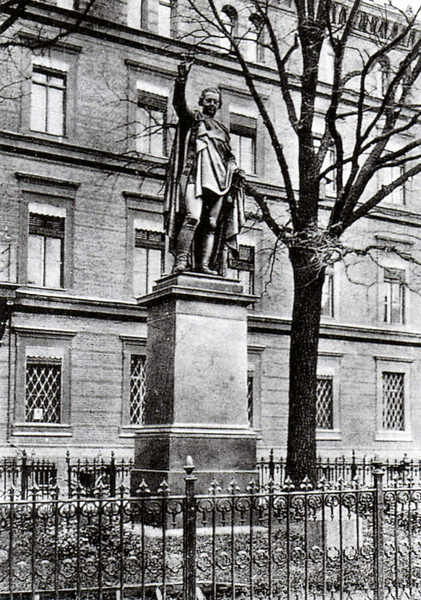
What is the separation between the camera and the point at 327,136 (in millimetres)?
17375

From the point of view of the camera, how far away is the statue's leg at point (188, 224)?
11078 millimetres

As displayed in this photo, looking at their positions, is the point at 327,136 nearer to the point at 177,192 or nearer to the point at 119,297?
the point at 177,192

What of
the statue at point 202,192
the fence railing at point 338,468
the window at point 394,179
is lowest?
the fence railing at point 338,468

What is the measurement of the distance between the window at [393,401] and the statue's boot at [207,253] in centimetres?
2036

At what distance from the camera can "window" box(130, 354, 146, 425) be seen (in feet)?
79.0

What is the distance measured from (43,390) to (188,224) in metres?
12.6

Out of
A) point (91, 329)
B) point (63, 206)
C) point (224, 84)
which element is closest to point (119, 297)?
point (91, 329)

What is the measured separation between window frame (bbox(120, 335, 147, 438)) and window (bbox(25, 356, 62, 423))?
6.14 ft

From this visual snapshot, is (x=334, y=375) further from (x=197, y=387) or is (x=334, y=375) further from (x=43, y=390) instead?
(x=197, y=387)

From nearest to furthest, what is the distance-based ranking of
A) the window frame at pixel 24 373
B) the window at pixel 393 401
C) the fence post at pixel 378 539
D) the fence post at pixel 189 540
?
1. the fence post at pixel 189 540
2. the fence post at pixel 378 539
3. the window frame at pixel 24 373
4. the window at pixel 393 401

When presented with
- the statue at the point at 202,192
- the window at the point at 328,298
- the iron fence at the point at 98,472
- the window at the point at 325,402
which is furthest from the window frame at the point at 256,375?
the statue at the point at 202,192

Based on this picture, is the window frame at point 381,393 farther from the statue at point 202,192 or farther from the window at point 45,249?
the statue at point 202,192

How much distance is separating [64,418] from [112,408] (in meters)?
1.43

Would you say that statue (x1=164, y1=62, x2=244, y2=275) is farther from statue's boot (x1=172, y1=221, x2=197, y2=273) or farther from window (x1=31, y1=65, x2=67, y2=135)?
window (x1=31, y1=65, x2=67, y2=135)
